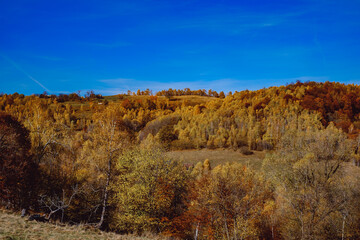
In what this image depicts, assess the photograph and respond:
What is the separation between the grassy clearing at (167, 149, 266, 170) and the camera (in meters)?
102

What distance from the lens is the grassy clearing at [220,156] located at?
102 m

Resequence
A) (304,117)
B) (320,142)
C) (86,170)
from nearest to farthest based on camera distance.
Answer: (86,170) → (320,142) → (304,117)

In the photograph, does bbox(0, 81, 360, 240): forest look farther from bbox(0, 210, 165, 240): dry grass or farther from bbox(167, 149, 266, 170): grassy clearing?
bbox(167, 149, 266, 170): grassy clearing

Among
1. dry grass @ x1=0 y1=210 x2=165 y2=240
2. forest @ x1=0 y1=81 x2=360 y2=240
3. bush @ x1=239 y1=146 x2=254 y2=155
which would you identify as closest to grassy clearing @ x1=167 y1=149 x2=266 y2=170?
bush @ x1=239 y1=146 x2=254 y2=155

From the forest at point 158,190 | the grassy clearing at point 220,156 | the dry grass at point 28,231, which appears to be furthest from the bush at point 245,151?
the dry grass at point 28,231

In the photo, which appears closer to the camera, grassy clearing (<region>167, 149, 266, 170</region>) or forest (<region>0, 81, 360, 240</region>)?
forest (<region>0, 81, 360, 240</region>)

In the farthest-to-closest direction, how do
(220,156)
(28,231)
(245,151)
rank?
(245,151), (220,156), (28,231)

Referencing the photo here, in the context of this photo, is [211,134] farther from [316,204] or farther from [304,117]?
[316,204]

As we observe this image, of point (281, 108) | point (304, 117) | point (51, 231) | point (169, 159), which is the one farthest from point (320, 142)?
point (281, 108)

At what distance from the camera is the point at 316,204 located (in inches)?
1166

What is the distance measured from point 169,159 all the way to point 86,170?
14370 millimetres

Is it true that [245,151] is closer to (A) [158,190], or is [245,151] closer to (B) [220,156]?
(B) [220,156]

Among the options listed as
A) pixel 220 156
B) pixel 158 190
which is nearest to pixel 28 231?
pixel 158 190

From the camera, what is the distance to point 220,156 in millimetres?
111125
